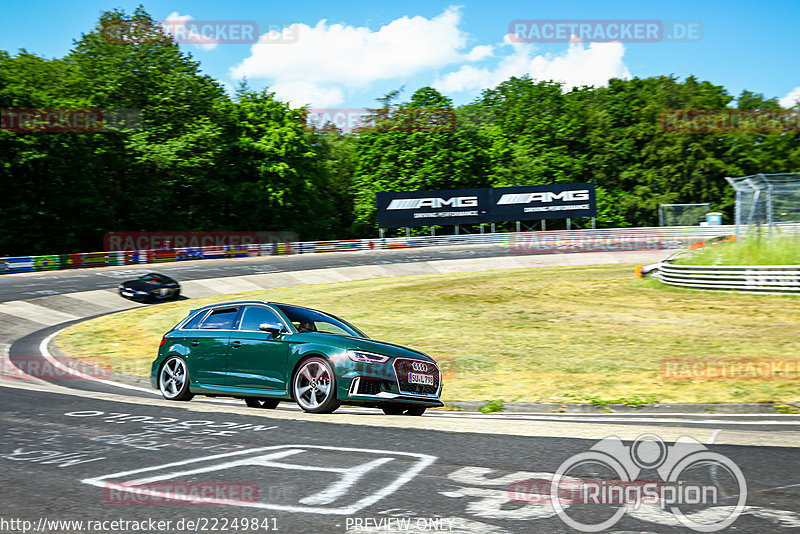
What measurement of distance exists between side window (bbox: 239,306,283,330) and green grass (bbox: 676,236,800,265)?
2096 centimetres

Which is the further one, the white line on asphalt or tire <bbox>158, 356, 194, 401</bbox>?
the white line on asphalt

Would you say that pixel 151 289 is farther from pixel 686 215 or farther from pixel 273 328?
pixel 686 215

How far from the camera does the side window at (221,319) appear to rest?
1088 cm

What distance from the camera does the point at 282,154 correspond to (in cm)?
6550

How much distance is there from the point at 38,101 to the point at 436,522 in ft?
181

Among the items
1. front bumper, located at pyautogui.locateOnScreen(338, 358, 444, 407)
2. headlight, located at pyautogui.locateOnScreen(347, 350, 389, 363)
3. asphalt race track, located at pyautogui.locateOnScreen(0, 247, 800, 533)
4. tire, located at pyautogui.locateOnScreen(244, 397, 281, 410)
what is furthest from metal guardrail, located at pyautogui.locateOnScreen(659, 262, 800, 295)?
tire, located at pyautogui.locateOnScreen(244, 397, 281, 410)

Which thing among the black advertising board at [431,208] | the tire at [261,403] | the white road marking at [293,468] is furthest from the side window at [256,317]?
the black advertising board at [431,208]

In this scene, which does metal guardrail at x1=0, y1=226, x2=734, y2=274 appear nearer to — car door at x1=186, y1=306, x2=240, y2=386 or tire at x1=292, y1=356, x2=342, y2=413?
car door at x1=186, y1=306, x2=240, y2=386

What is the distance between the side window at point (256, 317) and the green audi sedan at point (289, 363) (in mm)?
16

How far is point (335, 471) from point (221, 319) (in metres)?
5.43

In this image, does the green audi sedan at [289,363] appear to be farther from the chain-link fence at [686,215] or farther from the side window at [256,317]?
the chain-link fence at [686,215]

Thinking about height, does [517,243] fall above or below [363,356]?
above

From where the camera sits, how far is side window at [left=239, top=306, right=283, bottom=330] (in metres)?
10.4

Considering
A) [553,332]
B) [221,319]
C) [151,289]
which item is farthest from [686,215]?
[221,319]
